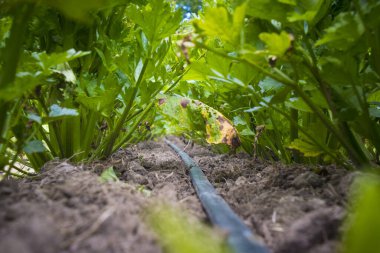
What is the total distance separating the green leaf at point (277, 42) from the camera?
0.63 meters

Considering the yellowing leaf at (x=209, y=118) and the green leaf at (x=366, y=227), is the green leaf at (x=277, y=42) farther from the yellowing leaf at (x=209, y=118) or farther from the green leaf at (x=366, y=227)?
the yellowing leaf at (x=209, y=118)

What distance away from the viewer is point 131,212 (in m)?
0.62

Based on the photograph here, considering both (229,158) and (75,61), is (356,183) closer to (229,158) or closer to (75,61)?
(75,61)

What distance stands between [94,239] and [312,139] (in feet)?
1.91

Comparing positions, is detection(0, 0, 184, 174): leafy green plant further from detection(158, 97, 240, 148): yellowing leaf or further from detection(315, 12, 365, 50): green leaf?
detection(315, 12, 365, 50): green leaf

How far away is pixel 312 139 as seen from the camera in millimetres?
841

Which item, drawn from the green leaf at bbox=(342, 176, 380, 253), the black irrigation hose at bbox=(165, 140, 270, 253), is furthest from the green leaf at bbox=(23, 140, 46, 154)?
the green leaf at bbox=(342, 176, 380, 253)

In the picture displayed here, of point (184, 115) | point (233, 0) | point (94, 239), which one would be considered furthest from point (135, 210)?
point (184, 115)

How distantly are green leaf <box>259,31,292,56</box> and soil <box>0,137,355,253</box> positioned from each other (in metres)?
0.31

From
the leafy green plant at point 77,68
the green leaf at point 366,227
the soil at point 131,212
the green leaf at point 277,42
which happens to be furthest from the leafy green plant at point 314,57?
the green leaf at point 366,227

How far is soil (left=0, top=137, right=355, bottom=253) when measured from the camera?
0.48 metres

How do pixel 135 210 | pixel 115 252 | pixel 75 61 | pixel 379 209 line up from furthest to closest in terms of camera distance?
pixel 75 61 < pixel 135 210 < pixel 115 252 < pixel 379 209

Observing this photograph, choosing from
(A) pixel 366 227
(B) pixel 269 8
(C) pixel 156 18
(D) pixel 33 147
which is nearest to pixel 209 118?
(C) pixel 156 18

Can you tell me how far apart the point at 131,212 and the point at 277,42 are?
0.42 metres
